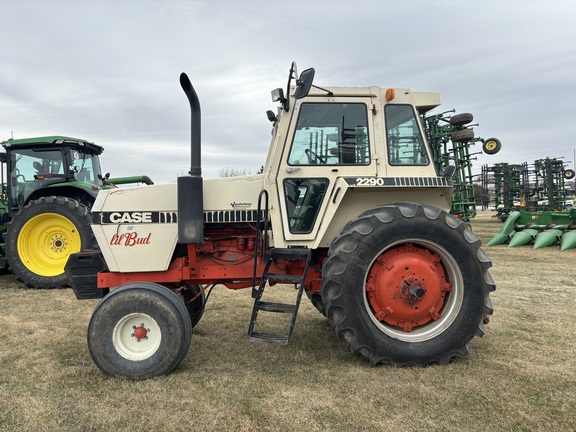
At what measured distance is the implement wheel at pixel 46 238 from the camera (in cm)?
745

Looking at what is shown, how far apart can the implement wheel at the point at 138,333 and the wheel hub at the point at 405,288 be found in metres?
1.65

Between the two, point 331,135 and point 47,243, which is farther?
point 47,243

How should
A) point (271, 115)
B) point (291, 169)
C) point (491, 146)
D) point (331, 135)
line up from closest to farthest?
point (291, 169) → point (331, 135) → point (271, 115) → point (491, 146)

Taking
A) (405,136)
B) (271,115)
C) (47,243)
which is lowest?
(47,243)

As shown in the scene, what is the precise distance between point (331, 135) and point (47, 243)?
6185 millimetres

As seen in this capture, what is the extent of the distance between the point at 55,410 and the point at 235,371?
1344mm

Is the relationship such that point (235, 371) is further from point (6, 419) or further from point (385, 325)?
point (6, 419)

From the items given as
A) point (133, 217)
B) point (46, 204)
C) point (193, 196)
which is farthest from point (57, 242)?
point (193, 196)

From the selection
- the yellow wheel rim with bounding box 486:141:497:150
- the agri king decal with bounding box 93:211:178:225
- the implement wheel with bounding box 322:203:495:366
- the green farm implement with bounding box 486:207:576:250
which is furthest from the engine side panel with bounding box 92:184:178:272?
the yellow wheel rim with bounding box 486:141:497:150

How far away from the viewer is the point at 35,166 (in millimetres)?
8367

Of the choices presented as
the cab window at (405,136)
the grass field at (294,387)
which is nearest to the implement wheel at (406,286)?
the grass field at (294,387)

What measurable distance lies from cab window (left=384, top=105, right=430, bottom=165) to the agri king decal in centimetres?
212

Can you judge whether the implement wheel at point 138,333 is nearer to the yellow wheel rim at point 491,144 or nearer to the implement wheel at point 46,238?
the implement wheel at point 46,238

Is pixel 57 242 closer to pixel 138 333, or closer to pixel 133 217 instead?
pixel 133 217
